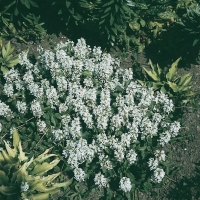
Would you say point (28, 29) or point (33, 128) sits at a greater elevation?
point (28, 29)

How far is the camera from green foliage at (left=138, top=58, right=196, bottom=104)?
20.0 feet

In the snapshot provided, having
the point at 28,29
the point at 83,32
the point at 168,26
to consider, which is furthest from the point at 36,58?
the point at 168,26

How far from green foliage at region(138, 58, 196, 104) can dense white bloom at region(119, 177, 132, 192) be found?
1872 mm

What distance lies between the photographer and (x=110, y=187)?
18.1 feet

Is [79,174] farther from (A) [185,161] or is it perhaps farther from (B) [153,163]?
(A) [185,161]

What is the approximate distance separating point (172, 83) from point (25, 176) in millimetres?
3153

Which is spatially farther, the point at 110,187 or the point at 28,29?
the point at 28,29

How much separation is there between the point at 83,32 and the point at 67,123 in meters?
2.44

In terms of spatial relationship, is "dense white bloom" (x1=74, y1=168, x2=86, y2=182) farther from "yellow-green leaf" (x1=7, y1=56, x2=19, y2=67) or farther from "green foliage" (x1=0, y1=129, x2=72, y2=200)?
"yellow-green leaf" (x1=7, y1=56, x2=19, y2=67)


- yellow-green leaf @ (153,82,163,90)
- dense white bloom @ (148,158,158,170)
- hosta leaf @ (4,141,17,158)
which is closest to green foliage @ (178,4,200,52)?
yellow-green leaf @ (153,82,163,90)

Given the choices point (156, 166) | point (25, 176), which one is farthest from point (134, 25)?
point (25, 176)

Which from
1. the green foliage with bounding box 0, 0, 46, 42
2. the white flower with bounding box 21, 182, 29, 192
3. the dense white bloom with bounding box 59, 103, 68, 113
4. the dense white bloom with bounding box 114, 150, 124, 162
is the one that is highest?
the green foliage with bounding box 0, 0, 46, 42

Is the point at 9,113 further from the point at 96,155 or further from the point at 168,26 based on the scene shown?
the point at 168,26

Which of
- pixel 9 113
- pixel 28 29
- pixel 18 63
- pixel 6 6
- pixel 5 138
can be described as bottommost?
pixel 5 138
